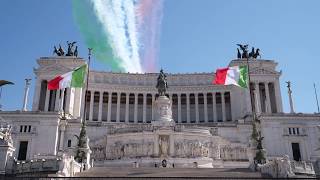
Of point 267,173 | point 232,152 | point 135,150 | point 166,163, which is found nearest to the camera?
point 267,173

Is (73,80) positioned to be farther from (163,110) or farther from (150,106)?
(150,106)

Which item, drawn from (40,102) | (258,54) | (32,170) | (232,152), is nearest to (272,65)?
(258,54)

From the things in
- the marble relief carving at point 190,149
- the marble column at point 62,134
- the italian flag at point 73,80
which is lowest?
the marble relief carving at point 190,149

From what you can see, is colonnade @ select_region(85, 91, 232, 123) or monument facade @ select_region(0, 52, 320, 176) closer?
monument facade @ select_region(0, 52, 320, 176)

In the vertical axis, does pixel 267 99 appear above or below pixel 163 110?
above

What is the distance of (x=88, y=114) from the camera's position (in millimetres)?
78062

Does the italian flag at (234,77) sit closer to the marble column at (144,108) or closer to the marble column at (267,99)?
the marble column at (267,99)

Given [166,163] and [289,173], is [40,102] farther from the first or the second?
[289,173]

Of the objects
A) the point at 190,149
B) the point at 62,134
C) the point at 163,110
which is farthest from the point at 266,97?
the point at 62,134

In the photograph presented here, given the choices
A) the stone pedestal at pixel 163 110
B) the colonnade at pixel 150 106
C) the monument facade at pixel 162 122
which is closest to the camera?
the monument facade at pixel 162 122

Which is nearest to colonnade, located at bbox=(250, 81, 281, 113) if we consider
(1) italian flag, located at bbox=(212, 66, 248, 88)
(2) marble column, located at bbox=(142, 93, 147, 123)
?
(2) marble column, located at bbox=(142, 93, 147, 123)

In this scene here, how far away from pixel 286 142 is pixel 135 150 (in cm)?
2563

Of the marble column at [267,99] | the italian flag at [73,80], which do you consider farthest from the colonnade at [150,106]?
the italian flag at [73,80]

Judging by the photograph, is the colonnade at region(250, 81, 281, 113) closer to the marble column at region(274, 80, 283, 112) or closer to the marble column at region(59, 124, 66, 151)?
the marble column at region(274, 80, 283, 112)
